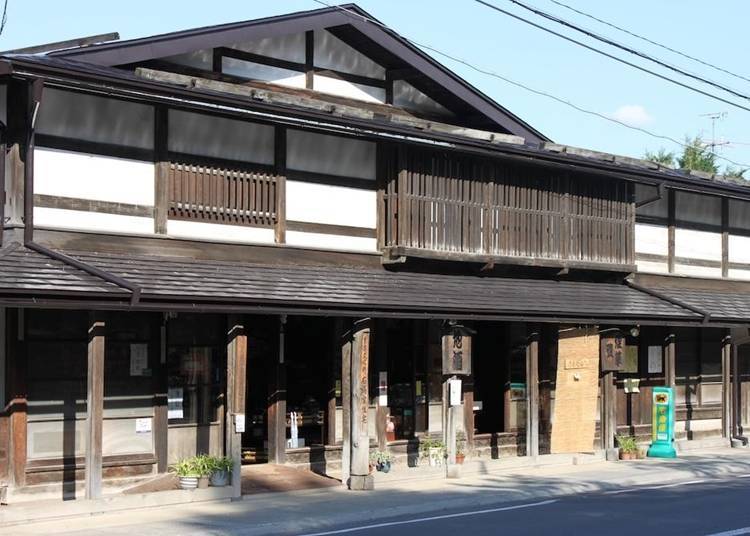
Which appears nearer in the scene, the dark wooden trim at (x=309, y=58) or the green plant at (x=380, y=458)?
the green plant at (x=380, y=458)

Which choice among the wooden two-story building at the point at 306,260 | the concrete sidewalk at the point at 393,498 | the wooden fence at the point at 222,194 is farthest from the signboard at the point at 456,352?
the wooden fence at the point at 222,194

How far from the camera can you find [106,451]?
18.2 m

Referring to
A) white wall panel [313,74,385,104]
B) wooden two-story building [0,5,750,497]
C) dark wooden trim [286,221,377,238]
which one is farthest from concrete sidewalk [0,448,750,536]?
white wall panel [313,74,385,104]

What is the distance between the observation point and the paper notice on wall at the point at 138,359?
18625mm

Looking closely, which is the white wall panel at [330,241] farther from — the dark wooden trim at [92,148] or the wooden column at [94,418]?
the wooden column at [94,418]

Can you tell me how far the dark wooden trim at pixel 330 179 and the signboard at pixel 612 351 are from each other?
6348mm

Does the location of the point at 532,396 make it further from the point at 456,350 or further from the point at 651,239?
the point at 651,239

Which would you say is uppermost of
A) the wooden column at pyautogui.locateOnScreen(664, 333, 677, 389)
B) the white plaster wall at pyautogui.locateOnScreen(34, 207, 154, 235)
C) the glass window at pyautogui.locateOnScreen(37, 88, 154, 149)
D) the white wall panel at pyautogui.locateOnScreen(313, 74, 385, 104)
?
the white wall panel at pyautogui.locateOnScreen(313, 74, 385, 104)

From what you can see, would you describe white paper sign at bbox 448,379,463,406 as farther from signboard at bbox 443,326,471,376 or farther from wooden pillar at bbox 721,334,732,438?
wooden pillar at bbox 721,334,732,438

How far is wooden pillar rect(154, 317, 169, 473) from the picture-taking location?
18781mm

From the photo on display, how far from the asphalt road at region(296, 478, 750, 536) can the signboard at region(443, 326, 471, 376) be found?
139 inches

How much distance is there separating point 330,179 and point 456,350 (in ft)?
12.7

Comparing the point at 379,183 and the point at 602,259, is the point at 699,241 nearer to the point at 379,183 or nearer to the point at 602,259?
the point at 602,259

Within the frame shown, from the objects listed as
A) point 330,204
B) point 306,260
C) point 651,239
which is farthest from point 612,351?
point 306,260
